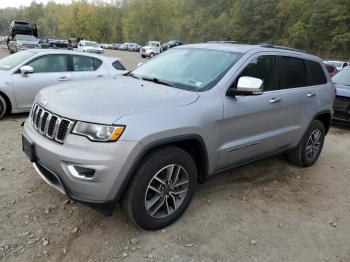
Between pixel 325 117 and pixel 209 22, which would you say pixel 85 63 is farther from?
pixel 209 22

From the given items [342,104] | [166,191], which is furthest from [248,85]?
[342,104]

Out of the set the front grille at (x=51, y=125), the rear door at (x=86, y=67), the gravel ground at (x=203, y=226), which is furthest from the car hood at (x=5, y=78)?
the front grille at (x=51, y=125)

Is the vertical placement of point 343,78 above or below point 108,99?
below

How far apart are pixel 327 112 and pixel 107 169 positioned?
3.92 meters

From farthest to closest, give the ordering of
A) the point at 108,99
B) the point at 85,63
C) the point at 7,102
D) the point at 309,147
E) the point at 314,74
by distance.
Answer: the point at 85,63
the point at 7,102
the point at 309,147
the point at 314,74
the point at 108,99

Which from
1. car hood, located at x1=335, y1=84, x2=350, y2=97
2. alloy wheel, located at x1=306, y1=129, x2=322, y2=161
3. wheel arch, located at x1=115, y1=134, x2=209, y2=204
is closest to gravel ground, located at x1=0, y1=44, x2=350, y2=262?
wheel arch, located at x1=115, y1=134, x2=209, y2=204

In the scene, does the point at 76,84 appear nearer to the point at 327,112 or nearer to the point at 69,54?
the point at 327,112

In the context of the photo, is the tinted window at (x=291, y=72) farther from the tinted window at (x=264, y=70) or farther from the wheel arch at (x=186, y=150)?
the wheel arch at (x=186, y=150)

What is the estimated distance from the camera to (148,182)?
3.19 meters

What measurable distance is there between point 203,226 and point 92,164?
1.40m

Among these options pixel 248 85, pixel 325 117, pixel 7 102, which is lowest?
pixel 7 102

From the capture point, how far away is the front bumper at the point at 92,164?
9.54 ft

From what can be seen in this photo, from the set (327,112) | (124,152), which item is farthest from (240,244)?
(327,112)

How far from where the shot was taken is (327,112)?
18.0 ft
